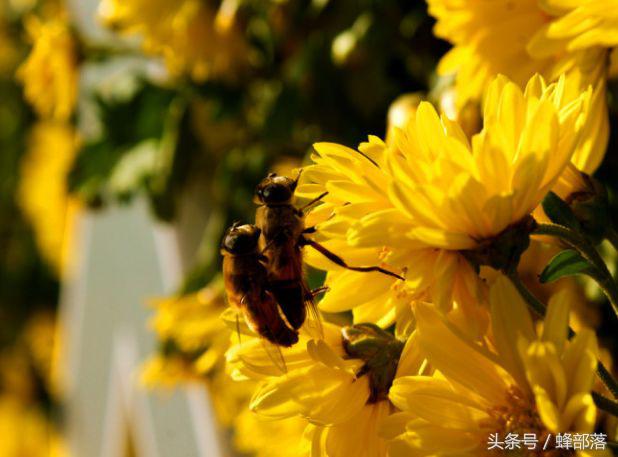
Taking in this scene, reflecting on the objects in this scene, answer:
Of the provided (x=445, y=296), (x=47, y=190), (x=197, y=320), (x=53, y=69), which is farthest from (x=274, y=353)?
(x=47, y=190)

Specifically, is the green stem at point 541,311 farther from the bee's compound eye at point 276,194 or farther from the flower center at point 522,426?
the bee's compound eye at point 276,194

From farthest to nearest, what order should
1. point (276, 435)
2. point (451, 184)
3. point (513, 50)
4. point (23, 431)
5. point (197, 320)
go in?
1. point (23, 431)
2. point (197, 320)
3. point (276, 435)
4. point (513, 50)
5. point (451, 184)

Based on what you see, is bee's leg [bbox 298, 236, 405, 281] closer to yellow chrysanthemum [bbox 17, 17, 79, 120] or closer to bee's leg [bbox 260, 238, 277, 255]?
bee's leg [bbox 260, 238, 277, 255]

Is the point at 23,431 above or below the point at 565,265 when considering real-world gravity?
below

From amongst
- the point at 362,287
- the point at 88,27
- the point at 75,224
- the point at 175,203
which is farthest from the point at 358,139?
the point at 75,224

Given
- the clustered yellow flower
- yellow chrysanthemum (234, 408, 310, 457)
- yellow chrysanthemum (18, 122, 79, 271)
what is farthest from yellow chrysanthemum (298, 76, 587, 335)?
yellow chrysanthemum (18, 122, 79, 271)

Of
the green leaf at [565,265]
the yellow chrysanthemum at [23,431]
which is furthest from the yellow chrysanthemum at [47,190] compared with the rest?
the green leaf at [565,265]

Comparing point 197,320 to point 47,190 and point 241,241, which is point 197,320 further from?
point 47,190
